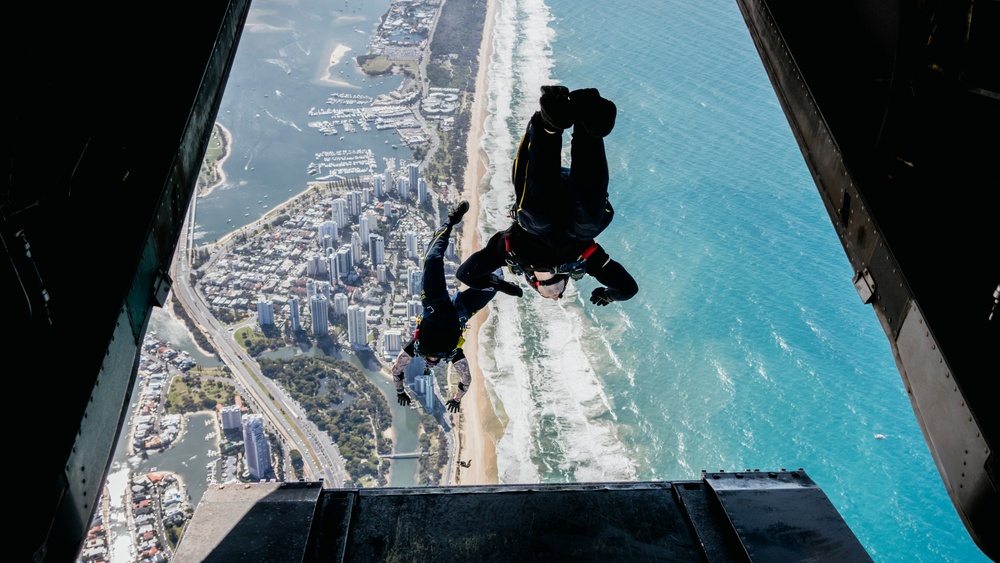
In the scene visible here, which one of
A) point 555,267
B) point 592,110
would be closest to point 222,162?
point 555,267

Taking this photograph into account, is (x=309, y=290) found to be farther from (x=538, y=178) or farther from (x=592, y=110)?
(x=592, y=110)

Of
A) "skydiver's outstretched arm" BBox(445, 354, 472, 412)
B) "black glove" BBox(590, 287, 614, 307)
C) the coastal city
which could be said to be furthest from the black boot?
the coastal city

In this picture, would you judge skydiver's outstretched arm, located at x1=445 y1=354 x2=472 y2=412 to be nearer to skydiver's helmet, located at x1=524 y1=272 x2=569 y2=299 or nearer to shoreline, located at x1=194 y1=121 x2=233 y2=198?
skydiver's helmet, located at x1=524 y1=272 x2=569 y2=299

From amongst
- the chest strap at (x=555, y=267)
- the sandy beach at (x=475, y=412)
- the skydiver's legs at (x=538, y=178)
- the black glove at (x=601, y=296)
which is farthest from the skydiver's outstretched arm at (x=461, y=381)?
the sandy beach at (x=475, y=412)

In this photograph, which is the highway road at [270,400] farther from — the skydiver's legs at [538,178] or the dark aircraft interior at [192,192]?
the dark aircraft interior at [192,192]

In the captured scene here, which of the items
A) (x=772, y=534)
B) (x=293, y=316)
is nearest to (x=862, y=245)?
(x=772, y=534)
